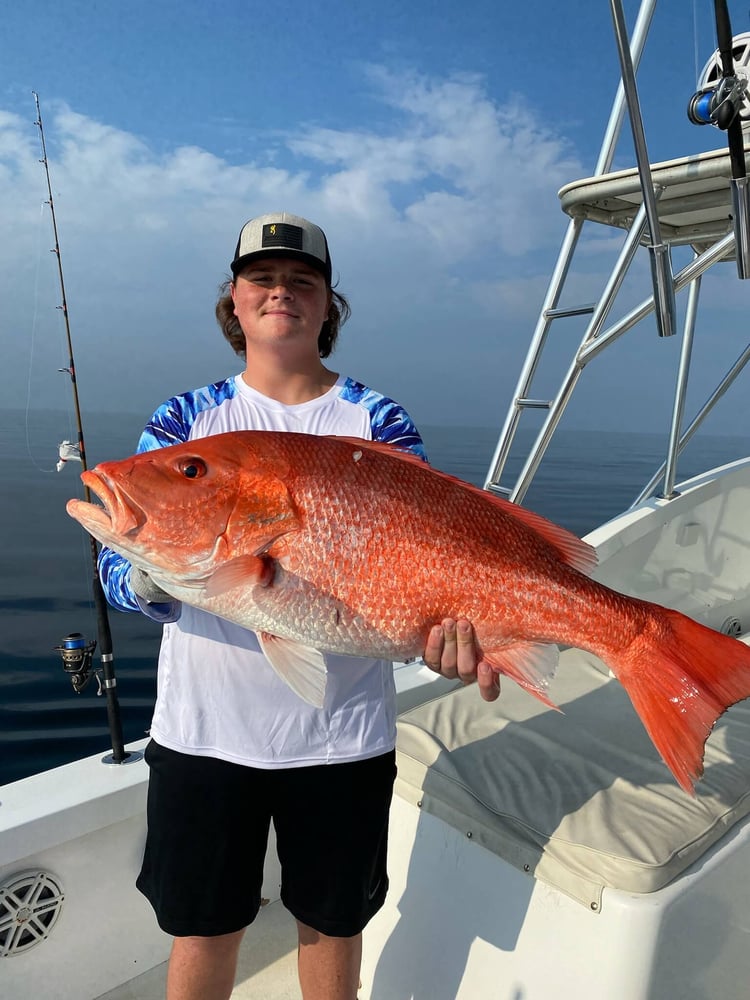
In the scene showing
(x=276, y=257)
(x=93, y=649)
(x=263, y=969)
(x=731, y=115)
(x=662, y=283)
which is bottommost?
(x=263, y=969)

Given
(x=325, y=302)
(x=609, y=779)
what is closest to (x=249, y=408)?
(x=325, y=302)

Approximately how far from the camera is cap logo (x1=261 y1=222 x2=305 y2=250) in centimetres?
173

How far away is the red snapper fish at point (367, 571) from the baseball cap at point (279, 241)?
0.53 metres

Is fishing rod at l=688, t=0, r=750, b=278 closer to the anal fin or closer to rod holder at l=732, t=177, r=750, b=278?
rod holder at l=732, t=177, r=750, b=278

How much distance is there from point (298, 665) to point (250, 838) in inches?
20.7

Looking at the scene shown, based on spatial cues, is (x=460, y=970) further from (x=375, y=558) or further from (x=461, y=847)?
(x=375, y=558)

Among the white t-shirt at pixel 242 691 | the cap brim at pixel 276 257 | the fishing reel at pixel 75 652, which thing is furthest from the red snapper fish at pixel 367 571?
the fishing reel at pixel 75 652

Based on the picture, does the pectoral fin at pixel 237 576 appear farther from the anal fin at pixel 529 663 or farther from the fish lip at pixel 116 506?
the anal fin at pixel 529 663

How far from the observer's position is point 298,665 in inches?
57.3

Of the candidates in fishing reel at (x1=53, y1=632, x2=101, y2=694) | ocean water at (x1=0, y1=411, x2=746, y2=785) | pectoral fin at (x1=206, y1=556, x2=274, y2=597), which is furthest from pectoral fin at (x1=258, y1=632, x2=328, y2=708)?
ocean water at (x1=0, y1=411, x2=746, y2=785)

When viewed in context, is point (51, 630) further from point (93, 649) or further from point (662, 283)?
point (662, 283)

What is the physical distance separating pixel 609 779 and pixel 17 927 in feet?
5.90

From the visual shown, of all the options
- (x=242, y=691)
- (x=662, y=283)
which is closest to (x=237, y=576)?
(x=242, y=691)

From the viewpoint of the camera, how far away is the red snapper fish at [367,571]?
4.64 feet
